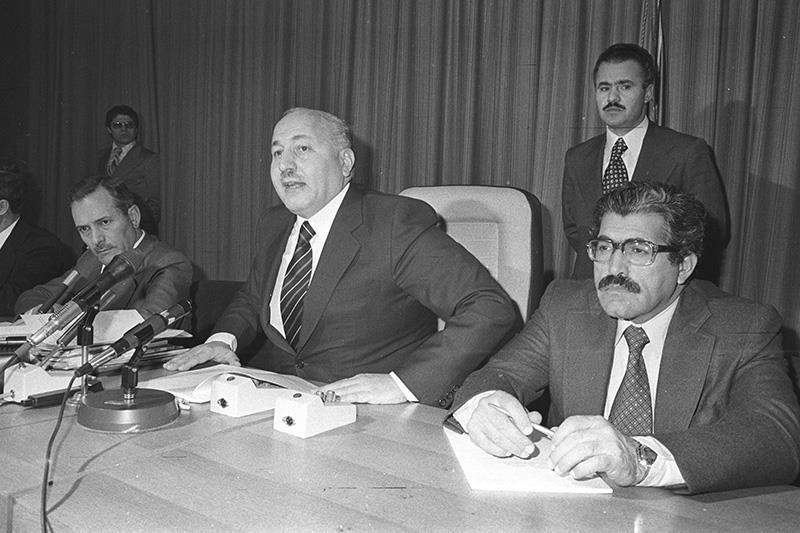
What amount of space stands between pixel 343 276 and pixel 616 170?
1.29 metres

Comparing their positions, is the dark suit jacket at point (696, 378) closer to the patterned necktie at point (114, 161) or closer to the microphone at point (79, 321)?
the microphone at point (79, 321)

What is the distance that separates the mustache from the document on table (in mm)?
473

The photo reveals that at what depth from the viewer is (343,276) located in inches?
82.1

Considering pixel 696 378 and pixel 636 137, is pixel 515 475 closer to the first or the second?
pixel 696 378

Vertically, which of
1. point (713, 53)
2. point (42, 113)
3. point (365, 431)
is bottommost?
point (365, 431)

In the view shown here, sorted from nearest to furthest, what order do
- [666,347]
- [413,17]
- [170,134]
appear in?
[666,347] < [413,17] < [170,134]

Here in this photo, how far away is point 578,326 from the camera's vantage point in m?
1.73

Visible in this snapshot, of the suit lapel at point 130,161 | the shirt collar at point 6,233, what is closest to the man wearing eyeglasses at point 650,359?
→ the shirt collar at point 6,233

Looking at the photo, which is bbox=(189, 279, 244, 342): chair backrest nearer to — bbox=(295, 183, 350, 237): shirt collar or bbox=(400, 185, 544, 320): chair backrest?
bbox=(295, 183, 350, 237): shirt collar

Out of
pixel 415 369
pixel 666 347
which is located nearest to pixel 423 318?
pixel 415 369

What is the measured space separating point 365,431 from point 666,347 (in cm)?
67

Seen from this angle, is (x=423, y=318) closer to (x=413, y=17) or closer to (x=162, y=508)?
(x=162, y=508)

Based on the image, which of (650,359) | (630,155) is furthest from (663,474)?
(630,155)

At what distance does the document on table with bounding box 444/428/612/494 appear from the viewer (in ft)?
3.78
